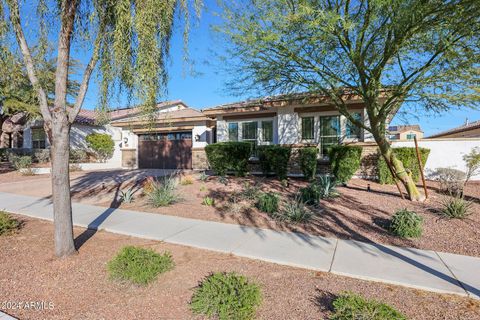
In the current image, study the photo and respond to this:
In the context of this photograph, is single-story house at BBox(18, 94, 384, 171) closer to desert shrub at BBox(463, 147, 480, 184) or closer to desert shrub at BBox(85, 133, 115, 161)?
desert shrub at BBox(85, 133, 115, 161)

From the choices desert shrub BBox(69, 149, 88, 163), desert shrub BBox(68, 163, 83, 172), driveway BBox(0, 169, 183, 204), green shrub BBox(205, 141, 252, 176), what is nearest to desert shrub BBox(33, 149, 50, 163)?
desert shrub BBox(69, 149, 88, 163)

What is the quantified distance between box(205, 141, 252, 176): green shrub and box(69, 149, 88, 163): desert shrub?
14.1 m

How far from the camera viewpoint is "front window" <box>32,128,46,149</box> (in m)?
24.2

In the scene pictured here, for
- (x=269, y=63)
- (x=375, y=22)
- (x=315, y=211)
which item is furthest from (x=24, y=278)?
(x=375, y=22)

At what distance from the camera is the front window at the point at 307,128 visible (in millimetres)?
13414

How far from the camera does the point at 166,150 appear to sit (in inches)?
756

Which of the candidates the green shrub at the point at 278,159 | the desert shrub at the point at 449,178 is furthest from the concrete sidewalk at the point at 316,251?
the green shrub at the point at 278,159

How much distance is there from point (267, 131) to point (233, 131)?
6.72ft

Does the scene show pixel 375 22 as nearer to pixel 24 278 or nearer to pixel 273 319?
pixel 273 319

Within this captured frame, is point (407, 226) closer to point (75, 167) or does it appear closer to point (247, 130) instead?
point (247, 130)

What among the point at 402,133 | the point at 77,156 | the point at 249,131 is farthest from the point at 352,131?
the point at 402,133

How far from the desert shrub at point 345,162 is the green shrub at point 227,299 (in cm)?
802

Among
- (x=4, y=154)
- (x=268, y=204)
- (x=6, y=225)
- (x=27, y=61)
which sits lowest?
(x=6, y=225)

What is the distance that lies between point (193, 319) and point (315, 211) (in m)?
4.85
